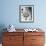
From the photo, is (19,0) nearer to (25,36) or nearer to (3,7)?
(3,7)

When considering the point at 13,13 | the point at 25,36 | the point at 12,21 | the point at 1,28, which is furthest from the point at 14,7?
the point at 25,36

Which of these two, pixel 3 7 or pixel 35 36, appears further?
pixel 3 7

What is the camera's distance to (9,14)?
4.02m

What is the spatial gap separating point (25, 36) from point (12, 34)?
0.36 m

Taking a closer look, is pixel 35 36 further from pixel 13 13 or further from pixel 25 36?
pixel 13 13

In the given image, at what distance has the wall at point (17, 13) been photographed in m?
3.99

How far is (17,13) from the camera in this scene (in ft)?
13.1

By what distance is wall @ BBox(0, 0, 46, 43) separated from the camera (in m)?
3.99

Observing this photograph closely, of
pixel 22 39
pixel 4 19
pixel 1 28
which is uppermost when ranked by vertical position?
pixel 4 19

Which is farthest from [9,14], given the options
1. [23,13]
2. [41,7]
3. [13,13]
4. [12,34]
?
[41,7]

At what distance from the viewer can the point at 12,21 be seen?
13.3 feet

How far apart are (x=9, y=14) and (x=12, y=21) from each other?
240 millimetres

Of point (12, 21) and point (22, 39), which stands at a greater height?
point (12, 21)

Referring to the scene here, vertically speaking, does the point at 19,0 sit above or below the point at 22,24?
above
